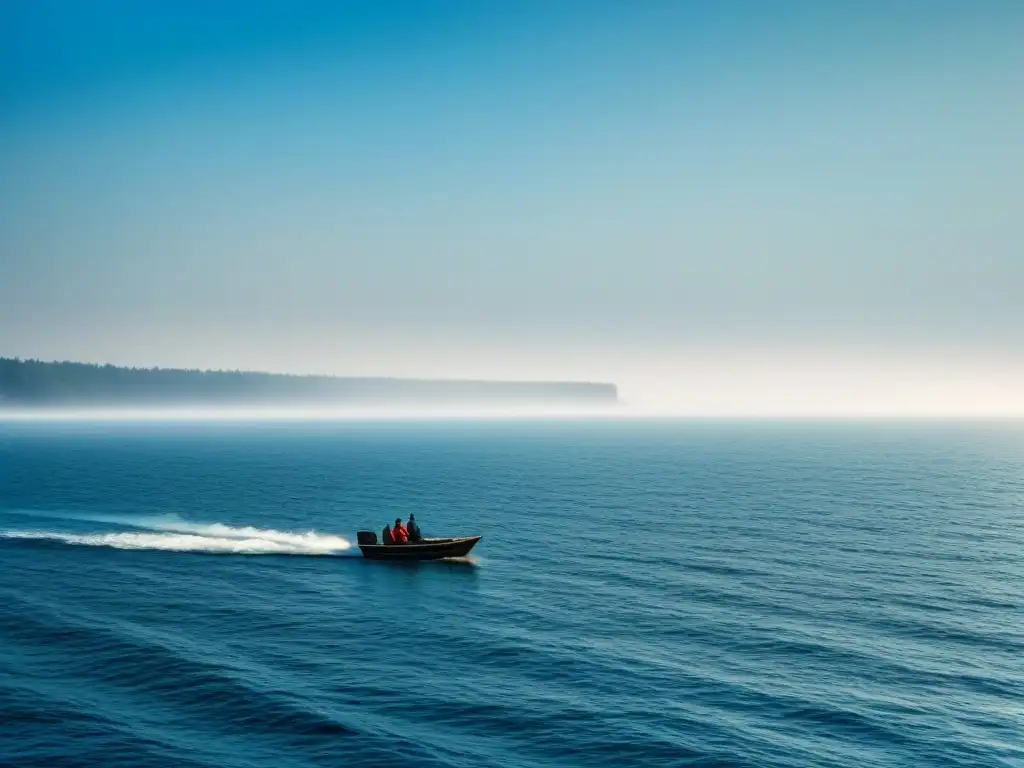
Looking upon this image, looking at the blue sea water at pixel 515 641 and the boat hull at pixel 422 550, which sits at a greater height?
the boat hull at pixel 422 550

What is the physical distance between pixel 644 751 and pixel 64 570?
165 feet

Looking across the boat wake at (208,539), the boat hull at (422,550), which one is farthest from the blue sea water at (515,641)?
the boat hull at (422,550)

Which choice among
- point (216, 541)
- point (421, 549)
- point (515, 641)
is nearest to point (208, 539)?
point (216, 541)

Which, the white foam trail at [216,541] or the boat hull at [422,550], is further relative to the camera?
the white foam trail at [216,541]

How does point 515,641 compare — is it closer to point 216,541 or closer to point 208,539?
point 216,541

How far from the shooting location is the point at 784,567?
65.7 meters

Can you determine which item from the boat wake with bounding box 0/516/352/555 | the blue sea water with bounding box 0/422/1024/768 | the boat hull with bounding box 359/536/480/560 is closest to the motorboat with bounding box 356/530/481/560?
the boat hull with bounding box 359/536/480/560

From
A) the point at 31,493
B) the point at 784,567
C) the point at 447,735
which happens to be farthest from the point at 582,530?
the point at 31,493

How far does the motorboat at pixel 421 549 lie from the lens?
6706cm

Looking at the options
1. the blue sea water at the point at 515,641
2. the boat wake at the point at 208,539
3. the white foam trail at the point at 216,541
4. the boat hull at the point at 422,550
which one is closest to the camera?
the blue sea water at the point at 515,641

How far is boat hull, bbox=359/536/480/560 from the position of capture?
67062 mm

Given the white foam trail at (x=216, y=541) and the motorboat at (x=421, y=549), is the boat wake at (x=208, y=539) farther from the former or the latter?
the motorboat at (x=421, y=549)

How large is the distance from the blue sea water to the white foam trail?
0.48 meters

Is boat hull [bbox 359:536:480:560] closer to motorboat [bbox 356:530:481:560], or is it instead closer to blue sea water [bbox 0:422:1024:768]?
motorboat [bbox 356:530:481:560]
